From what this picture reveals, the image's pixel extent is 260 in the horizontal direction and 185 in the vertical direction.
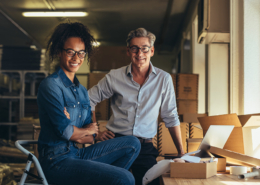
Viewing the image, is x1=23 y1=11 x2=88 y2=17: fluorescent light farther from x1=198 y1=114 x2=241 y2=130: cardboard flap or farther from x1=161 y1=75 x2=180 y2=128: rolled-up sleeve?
x1=198 y1=114 x2=241 y2=130: cardboard flap

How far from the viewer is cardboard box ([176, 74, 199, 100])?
143 inches

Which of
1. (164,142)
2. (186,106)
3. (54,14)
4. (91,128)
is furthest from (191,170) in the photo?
(54,14)

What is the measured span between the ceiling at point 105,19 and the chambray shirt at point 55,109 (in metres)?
4.05

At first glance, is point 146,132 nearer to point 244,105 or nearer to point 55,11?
point 244,105

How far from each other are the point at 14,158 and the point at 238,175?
2.94 meters

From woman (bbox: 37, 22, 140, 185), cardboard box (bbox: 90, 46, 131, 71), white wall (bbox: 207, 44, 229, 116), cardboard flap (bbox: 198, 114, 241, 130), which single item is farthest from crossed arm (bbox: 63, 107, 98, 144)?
cardboard box (bbox: 90, 46, 131, 71)

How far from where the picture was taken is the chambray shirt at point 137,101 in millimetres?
1806

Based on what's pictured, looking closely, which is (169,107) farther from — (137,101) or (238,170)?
(238,170)

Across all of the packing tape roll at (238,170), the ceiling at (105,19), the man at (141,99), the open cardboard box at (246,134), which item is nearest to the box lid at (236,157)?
the packing tape roll at (238,170)

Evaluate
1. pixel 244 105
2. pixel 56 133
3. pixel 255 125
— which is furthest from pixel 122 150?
pixel 244 105

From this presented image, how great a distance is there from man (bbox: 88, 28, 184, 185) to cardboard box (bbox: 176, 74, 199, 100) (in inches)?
69.0

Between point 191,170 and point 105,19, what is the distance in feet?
17.3

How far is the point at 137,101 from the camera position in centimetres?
183

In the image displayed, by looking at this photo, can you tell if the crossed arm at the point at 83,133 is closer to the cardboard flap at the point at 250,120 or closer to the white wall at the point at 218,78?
the cardboard flap at the point at 250,120
